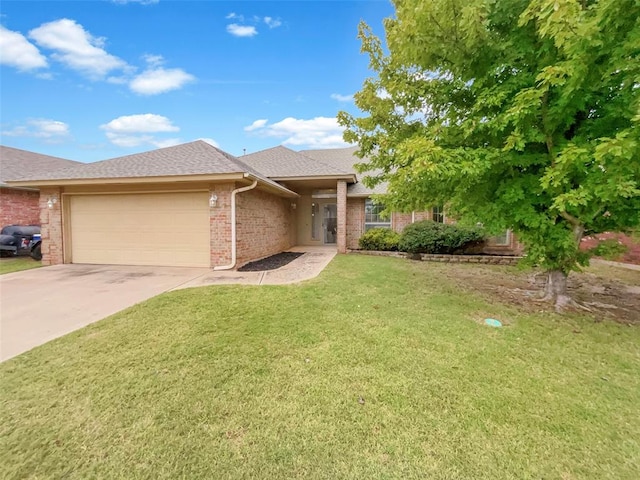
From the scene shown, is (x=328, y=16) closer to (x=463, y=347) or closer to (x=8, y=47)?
(x=8, y=47)

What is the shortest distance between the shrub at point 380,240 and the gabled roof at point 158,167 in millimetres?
4746

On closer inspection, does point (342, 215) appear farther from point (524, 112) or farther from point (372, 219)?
point (524, 112)

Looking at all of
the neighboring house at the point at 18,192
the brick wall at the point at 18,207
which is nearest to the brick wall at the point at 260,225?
the neighboring house at the point at 18,192

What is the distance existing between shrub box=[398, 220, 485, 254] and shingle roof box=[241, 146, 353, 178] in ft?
12.6

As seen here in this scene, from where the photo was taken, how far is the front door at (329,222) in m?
16.3

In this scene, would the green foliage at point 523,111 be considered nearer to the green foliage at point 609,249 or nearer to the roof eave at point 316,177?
the green foliage at point 609,249

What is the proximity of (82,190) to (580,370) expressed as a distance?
13.4 meters

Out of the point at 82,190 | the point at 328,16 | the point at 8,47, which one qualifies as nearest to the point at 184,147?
the point at 82,190

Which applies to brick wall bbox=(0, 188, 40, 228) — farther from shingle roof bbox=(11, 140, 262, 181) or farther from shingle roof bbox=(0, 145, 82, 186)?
shingle roof bbox=(11, 140, 262, 181)

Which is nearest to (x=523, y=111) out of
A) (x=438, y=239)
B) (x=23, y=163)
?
(x=438, y=239)

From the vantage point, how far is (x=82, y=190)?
992 cm

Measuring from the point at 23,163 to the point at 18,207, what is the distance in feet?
11.2

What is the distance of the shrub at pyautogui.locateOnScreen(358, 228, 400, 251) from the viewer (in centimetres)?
1269

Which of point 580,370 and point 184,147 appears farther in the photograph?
point 184,147
